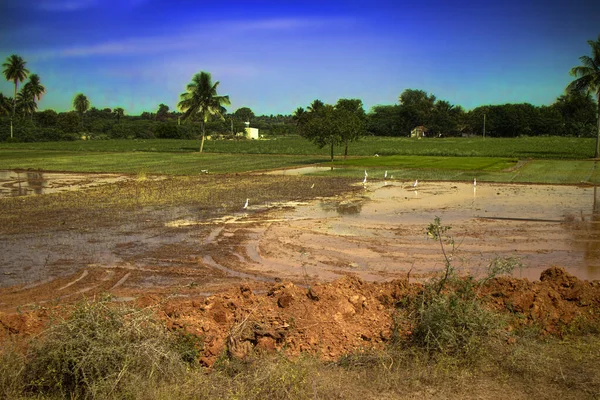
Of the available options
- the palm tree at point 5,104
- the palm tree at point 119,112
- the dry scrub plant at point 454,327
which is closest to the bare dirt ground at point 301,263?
the dry scrub plant at point 454,327

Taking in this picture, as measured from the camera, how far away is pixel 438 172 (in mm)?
37312

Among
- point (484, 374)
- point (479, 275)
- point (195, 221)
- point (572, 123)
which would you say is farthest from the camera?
point (572, 123)

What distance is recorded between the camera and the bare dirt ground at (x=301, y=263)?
25.4 ft

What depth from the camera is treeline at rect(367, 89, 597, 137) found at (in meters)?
124

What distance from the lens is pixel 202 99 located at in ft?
199

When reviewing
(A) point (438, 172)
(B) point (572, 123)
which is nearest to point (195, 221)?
(A) point (438, 172)

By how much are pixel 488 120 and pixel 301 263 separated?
5065 inches

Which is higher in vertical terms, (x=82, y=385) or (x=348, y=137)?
(x=348, y=137)

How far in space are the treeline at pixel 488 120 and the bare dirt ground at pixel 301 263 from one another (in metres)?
105

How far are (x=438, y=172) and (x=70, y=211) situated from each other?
80.1ft

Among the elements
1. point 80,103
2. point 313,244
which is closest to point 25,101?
point 80,103

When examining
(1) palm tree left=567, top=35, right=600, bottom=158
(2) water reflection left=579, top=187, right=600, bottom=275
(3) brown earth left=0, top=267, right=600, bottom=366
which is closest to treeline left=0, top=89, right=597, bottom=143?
(1) palm tree left=567, top=35, right=600, bottom=158

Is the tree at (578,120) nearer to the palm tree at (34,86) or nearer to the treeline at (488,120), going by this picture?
the treeline at (488,120)

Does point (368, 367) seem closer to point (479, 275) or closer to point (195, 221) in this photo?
point (479, 275)
